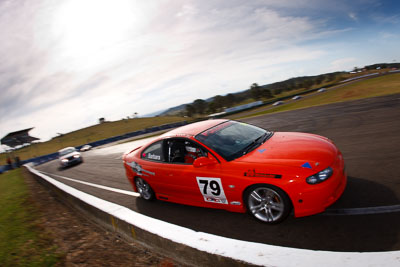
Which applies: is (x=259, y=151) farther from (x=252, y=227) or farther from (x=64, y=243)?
(x=64, y=243)

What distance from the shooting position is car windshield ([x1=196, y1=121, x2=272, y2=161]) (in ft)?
13.2

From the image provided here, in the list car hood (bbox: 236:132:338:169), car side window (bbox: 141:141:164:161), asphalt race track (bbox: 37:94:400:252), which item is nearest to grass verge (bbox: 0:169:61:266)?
asphalt race track (bbox: 37:94:400:252)

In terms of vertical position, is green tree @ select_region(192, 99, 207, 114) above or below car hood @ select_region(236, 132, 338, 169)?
above

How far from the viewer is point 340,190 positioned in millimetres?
3395

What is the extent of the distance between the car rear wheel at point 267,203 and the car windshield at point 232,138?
653 millimetres

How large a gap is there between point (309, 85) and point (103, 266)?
120048 mm

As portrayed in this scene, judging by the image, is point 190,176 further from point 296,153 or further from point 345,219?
point 345,219

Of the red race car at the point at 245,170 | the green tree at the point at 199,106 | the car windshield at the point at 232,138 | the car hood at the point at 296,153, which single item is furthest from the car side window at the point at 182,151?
the green tree at the point at 199,106

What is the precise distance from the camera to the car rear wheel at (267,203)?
3.30 metres

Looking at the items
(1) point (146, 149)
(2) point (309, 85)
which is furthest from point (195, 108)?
(1) point (146, 149)

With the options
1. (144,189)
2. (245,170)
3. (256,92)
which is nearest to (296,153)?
(245,170)

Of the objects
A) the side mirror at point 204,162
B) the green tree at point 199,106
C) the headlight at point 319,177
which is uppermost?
the green tree at point 199,106

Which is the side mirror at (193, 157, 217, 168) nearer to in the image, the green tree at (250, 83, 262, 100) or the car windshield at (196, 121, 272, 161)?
the car windshield at (196, 121, 272, 161)

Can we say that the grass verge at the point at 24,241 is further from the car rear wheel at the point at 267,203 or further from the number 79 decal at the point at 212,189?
the car rear wheel at the point at 267,203
